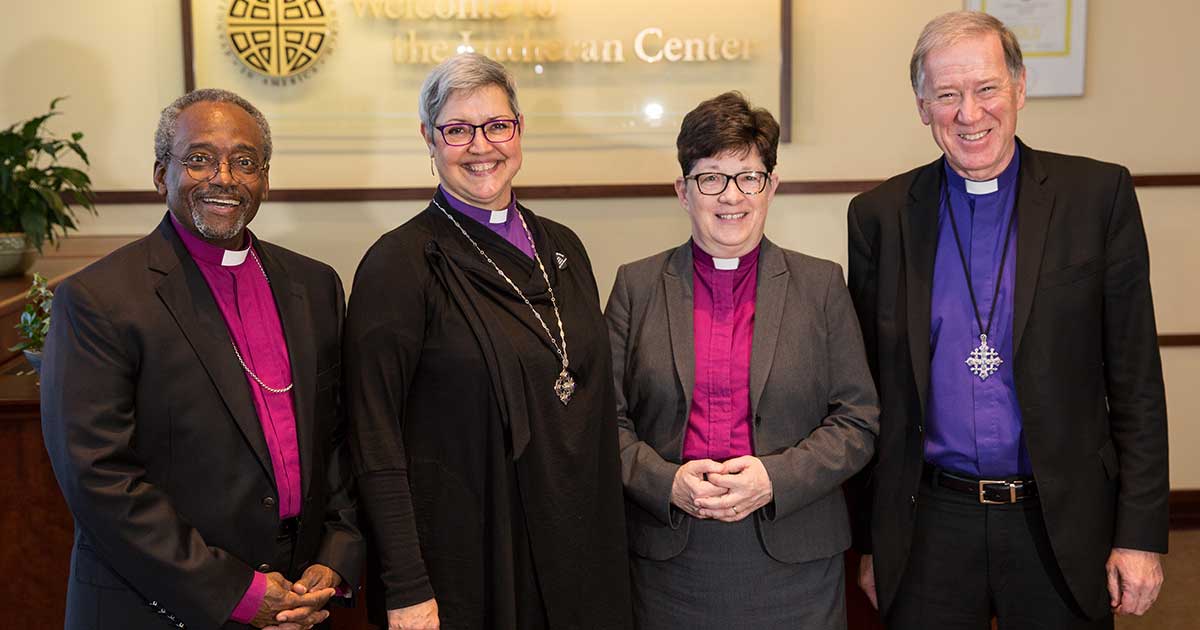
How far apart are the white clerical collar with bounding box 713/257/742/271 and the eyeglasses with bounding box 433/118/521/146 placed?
1.86 ft

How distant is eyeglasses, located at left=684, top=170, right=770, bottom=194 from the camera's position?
2543mm

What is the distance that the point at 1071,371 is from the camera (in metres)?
2.48

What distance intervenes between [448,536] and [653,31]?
3.03m

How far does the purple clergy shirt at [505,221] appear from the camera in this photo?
248 cm

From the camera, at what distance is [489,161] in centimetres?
243

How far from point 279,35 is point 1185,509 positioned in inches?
174

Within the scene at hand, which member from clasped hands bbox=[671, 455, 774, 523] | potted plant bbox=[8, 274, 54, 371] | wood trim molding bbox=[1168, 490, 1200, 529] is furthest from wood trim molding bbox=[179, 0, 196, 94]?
wood trim molding bbox=[1168, 490, 1200, 529]

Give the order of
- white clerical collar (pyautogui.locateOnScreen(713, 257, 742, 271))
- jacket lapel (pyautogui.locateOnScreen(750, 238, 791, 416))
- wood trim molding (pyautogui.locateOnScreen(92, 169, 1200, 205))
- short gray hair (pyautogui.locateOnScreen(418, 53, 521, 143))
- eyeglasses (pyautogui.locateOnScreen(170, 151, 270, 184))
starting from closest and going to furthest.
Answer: eyeglasses (pyautogui.locateOnScreen(170, 151, 270, 184)) < short gray hair (pyautogui.locateOnScreen(418, 53, 521, 143)) < jacket lapel (pyautogui.locateOnScreen(750, 238, 791, 416)) < white clerical collar (pyautogui.locateOnScreen(713, 257, 742, 271)) < wood trim molding (pyautogui.locateOnScreen(92, 169, 1200, 205))

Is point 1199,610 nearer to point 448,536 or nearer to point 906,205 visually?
point 906,205

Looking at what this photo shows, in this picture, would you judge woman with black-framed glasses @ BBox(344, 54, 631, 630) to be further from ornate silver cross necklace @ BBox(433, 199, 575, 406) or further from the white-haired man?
the white-haired man

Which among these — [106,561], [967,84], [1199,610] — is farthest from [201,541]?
[1199,610]

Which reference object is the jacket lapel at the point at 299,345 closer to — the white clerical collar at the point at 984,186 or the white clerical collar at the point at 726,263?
the white clerical collar at the point at 726,263

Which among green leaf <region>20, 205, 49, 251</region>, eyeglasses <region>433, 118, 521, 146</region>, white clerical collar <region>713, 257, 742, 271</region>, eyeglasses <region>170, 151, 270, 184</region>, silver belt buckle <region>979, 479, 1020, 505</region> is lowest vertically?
silver belt buckle <region>979, 479, 1020, 505</region>

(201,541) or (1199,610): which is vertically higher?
(201,541)
